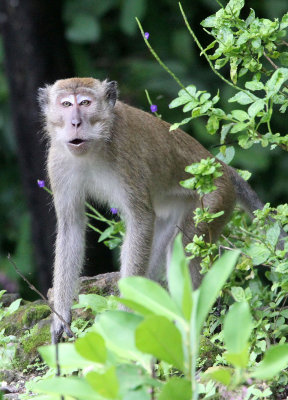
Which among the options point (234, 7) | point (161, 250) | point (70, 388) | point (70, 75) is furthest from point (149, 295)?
point (70, 75)

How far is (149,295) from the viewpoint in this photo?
10.6ft

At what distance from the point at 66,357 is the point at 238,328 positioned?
74 cm

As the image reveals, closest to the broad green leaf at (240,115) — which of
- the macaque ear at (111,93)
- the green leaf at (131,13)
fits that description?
the macaque ear at (111,93)

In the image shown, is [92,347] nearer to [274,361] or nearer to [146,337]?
[146,337]

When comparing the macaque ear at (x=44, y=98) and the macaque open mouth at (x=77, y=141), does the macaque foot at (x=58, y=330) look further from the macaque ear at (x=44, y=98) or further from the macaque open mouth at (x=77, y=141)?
the macaque ear at (x=44, y=98)

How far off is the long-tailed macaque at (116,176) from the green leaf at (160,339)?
10.6 feet

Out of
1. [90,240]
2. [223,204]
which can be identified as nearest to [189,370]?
[223,204]

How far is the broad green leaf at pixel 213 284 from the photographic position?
10.3 ft

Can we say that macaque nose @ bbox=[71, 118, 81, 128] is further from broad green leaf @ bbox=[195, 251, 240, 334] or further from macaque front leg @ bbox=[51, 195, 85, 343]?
broad green leaf @ bbox=[195, 251, 240, 334]

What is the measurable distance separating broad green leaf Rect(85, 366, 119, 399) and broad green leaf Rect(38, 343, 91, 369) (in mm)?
187

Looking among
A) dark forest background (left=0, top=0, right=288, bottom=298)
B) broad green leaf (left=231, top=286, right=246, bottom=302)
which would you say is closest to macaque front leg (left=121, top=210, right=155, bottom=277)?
broad green leaf (left=231, top=286, right=246, bottom=302)

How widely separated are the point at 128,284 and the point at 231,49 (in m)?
2.41

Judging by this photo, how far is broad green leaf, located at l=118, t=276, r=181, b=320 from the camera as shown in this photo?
317cm

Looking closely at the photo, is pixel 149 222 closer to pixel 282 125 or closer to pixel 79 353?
pixel 79 353
